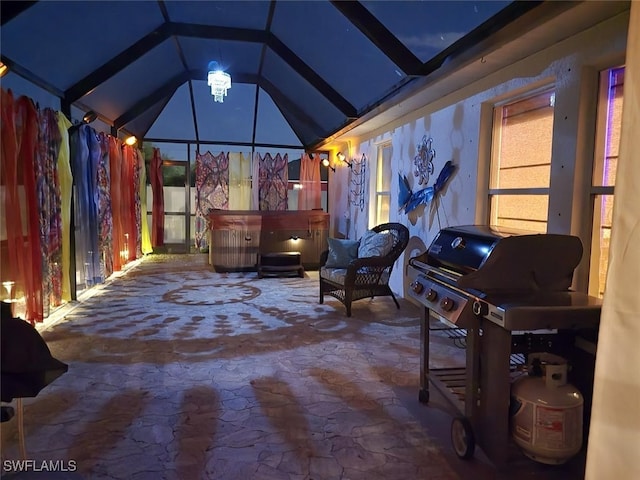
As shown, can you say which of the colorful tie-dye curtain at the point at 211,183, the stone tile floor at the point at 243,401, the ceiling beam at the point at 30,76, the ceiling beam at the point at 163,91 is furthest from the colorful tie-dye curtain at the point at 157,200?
the stone tile floor at the point at 243,401

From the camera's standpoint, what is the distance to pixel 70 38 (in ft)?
13.0

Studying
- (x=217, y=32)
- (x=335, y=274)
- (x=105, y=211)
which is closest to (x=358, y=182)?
(x=335, y=274)

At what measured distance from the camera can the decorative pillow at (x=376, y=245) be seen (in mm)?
4488

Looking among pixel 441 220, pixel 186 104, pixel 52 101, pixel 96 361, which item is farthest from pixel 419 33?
pixel 186 104

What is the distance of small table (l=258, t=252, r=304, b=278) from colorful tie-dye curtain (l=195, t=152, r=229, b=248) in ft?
8.96

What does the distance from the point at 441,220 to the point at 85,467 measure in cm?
339

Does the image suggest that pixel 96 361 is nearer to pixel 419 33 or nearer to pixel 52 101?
pixel 52 101

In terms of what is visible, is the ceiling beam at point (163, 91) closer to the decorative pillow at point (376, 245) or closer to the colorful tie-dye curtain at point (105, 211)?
the colorful tie-dye curtain at point (105, 211)

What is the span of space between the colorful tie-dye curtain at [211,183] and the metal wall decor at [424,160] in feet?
16.5

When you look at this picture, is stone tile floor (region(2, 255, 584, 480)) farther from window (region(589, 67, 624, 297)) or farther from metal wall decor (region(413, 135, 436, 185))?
metal wall decor (region(413, 135, 436, 185))

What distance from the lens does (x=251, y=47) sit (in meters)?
6.12

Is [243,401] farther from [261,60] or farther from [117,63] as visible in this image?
[261,60]

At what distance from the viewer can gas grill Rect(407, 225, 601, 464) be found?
1.74 m

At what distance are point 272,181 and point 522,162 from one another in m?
6.15
